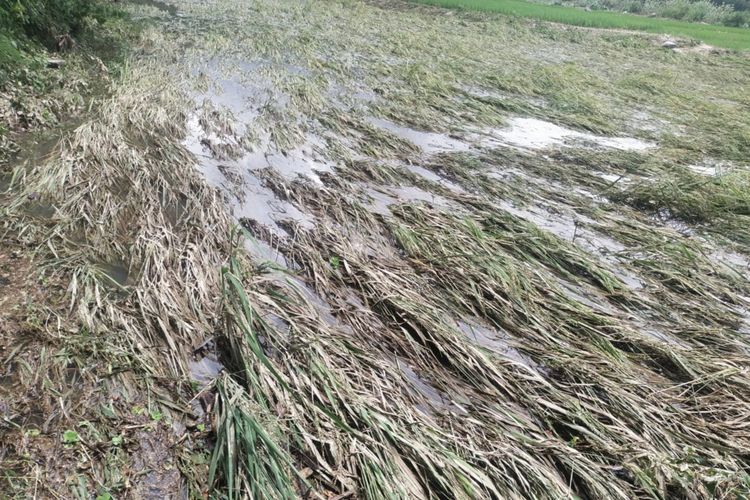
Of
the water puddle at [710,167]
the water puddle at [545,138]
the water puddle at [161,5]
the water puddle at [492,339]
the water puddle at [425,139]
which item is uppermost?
the water puddle at [161,5]

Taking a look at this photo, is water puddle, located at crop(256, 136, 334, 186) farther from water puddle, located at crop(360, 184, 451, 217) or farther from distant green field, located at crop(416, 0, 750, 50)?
distant green field, located at crop(416, 0, 750, 50)

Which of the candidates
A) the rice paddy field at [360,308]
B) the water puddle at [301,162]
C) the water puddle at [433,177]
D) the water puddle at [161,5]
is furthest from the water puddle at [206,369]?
the water puddle at [161,5]

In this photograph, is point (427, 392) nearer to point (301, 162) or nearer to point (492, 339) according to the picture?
point (492, 339)

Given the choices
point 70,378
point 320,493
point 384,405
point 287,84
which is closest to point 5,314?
point 70,378

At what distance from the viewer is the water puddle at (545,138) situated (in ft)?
25.6

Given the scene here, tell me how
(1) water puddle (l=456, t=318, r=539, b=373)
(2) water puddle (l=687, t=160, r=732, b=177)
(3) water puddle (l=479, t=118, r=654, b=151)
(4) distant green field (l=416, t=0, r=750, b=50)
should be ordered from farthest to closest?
1. (4) distant green field (l=416, t=0, r=750, b=50)
2. (3) water puddle (l=479, t=118, r=654, b=151)
3. (2) water puddle (l=687, t=160, r=732, b=177)
4. (1) water puddle (l=456, t=318, r=539, b=373)

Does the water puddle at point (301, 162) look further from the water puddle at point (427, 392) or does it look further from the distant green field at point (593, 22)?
the distant green field at point (593, 22)

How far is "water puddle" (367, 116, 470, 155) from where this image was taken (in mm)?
7223

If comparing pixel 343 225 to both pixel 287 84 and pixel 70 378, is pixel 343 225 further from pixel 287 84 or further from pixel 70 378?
pixel 287 84

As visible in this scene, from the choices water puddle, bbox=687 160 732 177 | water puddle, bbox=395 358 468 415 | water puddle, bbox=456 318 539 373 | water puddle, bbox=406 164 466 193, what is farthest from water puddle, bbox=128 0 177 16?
water puddle, bbox=687 160 732 177

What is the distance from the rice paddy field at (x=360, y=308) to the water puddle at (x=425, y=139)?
2.5 inches

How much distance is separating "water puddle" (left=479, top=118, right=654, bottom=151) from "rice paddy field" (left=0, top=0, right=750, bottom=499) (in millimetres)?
95

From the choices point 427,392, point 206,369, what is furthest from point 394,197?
point 206,369

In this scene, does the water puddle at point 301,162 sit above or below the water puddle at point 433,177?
above
